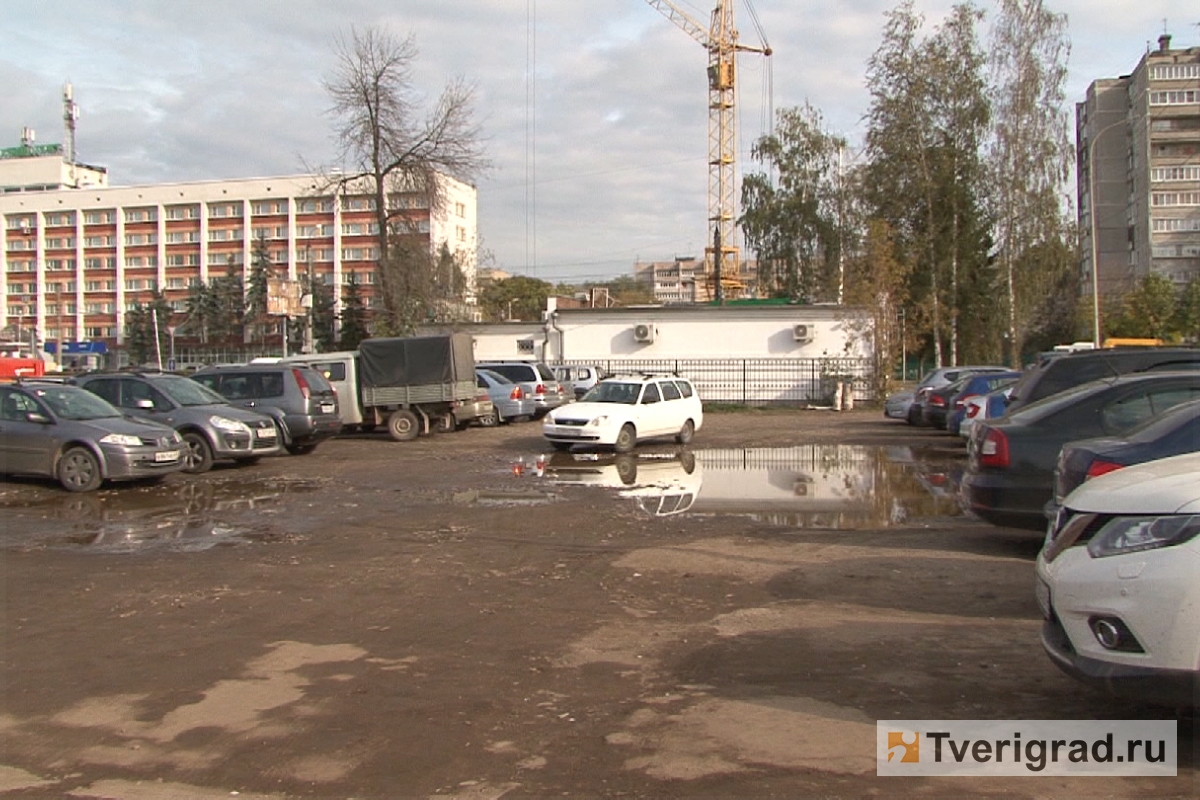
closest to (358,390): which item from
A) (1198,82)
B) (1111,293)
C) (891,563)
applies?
(891,563)

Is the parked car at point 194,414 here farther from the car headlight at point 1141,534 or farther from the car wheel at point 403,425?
the car headlight at point 1141,534

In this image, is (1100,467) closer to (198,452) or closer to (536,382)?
(198,452)

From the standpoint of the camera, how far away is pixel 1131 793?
4.28 metres

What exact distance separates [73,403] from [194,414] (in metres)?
2.15

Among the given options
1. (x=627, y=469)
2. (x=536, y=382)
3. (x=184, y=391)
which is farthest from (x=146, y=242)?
(x=627, y=469)

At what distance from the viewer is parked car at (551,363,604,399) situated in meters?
34.4

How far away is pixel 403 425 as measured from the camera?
24.2 metres

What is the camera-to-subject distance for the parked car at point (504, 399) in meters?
28.5

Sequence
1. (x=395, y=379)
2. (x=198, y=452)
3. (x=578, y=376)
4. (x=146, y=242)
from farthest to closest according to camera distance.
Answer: (x=146, y=242), (x=578, y=376), (x=395, y=379), (x=198, y=452)

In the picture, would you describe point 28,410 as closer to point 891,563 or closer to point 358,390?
point 358,390

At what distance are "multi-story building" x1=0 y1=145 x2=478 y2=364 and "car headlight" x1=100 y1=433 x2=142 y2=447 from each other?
84030 mm

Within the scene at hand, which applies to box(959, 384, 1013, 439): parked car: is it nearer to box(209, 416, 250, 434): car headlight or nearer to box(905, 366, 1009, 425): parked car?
box(905, 366, 1009, 425): parked car

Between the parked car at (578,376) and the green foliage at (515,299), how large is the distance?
3424 centimetres

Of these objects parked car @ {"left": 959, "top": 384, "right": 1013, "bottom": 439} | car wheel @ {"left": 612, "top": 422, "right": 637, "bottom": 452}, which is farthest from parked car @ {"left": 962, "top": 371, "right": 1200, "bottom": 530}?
car wheel @ {"left": 612, "top": 422, "right": 637, "bottom": 452}
